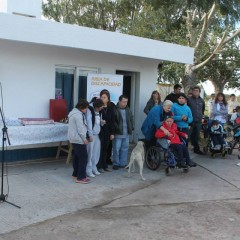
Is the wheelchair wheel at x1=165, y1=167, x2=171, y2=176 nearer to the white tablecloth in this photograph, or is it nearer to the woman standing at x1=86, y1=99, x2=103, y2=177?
the woman standing at x1=86, y1=99, x2=103, y2=177

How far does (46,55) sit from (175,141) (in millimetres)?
3618

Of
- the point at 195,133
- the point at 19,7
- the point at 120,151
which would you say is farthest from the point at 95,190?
the point at 19,7

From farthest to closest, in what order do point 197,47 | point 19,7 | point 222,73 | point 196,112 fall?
point 222,73 < point 197,47 < point 19,7 < point 196,112

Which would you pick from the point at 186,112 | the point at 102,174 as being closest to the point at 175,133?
the point at 186,112

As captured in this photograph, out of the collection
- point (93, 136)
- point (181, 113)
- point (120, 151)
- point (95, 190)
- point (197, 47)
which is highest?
point (197, 47)

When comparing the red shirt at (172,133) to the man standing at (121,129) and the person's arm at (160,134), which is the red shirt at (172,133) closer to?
the person's arm at (160,134)

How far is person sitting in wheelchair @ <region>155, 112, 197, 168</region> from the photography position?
27.4 feet

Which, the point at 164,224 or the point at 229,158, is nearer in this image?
the point at 164,224

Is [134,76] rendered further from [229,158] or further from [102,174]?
[102,174]

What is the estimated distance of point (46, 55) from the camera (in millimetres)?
9367

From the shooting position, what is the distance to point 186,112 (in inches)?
376

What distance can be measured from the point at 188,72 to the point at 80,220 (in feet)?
41.4

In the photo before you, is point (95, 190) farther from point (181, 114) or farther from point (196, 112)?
point (196, 112)

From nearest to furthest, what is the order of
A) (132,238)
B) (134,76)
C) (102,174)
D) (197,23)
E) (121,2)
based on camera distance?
(132,238) → (102,174) → (134,76) → (197,23) → (121,2)
